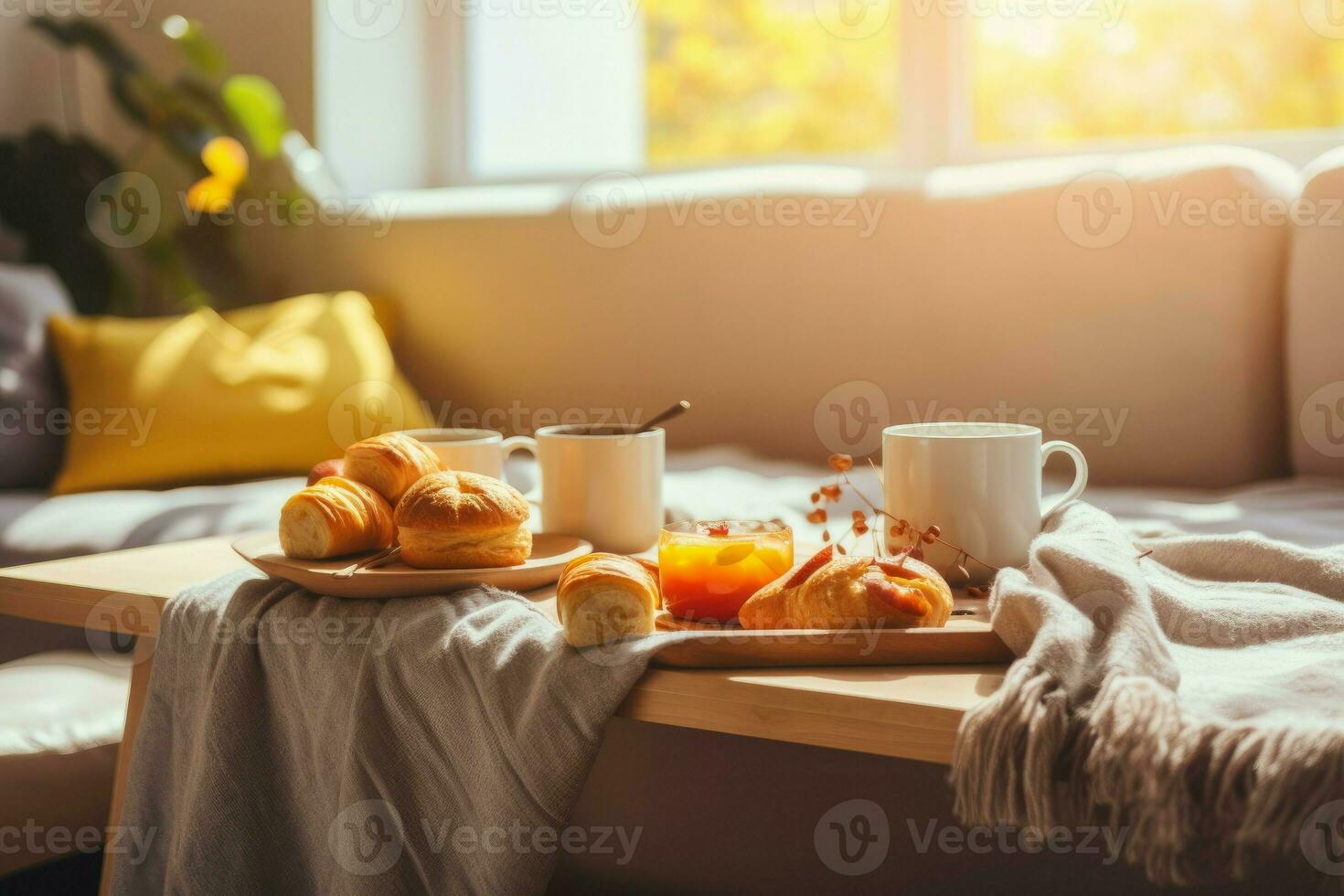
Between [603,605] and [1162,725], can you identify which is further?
[603,605]

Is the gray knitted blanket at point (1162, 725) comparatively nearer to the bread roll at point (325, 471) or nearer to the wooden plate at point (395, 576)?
the wooden plate at point (395, 576)

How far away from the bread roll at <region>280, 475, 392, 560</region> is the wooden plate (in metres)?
0.01

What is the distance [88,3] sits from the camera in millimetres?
3006

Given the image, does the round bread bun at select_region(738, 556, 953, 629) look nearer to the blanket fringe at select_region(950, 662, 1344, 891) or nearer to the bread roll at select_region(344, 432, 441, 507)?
the blanket fringe at select_region(950, 662, 1344, 891)

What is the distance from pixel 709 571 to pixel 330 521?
0.95ft

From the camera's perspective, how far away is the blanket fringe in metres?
0.54

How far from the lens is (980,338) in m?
1.82

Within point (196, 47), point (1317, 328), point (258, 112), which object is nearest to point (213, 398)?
point (258, 112)

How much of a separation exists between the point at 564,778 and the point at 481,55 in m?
2.44

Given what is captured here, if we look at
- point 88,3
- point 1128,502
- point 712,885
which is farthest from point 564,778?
point 88,3

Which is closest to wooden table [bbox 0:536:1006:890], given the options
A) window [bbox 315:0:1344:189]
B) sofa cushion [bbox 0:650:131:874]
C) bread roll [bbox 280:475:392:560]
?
bread roll [bbox 280:475:392:560]

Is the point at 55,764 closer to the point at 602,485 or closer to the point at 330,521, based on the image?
the point at 330,521

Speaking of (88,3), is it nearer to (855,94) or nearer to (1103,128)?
(855,94)

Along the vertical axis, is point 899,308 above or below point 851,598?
above
